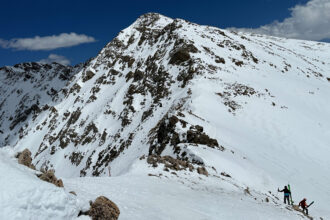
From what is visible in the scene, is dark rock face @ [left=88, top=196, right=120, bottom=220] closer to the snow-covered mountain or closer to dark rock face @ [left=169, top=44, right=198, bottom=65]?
the snow-covered mountain

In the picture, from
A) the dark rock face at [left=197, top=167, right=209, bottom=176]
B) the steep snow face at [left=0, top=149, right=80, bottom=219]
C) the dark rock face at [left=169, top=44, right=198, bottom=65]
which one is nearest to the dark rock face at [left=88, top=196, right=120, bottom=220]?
the steep snow face at [left=0, top=149, right=80, bottom=219]

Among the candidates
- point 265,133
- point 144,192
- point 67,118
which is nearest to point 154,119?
point 265,133

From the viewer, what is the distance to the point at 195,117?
26.5 meters

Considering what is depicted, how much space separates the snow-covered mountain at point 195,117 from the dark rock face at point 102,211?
5231mm

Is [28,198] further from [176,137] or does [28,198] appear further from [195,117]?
[195,117]

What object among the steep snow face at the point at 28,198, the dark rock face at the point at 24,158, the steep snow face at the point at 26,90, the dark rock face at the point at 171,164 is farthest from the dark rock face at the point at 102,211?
the steep snow face at the point at 26,90

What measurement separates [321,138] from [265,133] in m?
6.02

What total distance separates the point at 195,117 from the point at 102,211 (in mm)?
19942

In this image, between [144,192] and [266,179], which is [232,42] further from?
[144,192]

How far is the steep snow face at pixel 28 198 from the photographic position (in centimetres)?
518

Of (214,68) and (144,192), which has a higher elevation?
(214,68)

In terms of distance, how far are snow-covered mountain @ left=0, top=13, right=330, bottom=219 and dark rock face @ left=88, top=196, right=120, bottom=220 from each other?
5.23 m

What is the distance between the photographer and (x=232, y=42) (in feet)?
179

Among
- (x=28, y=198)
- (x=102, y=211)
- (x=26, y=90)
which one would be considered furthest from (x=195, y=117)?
(x=26, y=90)
